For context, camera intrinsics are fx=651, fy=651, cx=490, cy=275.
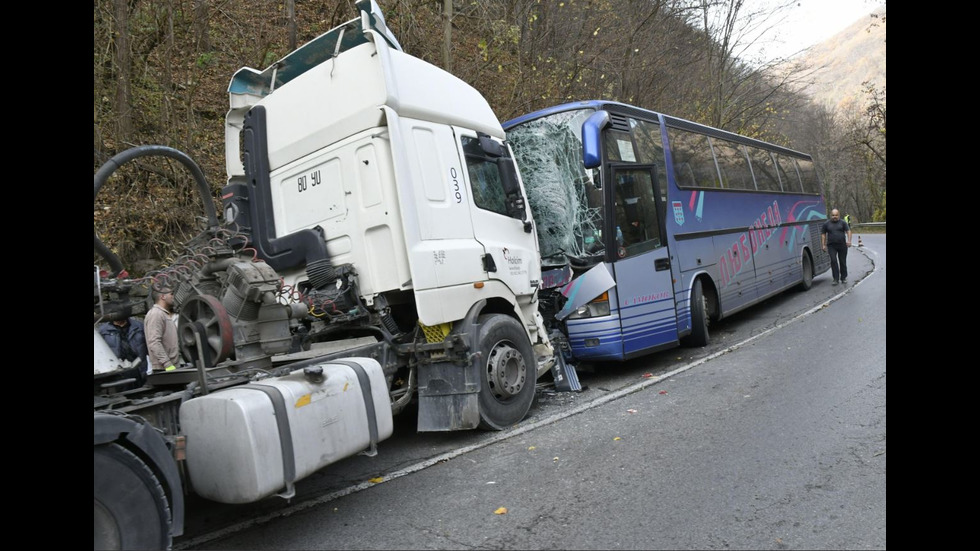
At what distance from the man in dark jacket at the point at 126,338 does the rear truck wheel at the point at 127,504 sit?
5.03 ft

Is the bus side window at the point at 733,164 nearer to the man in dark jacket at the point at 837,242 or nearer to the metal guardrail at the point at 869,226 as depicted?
the man in dark jacket at the point at 837,242

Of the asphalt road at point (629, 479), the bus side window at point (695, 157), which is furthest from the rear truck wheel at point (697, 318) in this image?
the asphalt road at point (629, 479)

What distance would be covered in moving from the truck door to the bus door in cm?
153

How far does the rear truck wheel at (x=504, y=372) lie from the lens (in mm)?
5565

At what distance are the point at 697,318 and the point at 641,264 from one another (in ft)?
5.32

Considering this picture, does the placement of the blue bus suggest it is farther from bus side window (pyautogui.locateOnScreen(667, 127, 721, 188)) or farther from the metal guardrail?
the metal guardrail

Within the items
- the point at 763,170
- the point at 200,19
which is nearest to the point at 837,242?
the point at 763,170

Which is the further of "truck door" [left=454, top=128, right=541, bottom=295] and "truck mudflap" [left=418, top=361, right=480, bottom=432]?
"truck door" [left=454, top=128, right=541, bottom=295]

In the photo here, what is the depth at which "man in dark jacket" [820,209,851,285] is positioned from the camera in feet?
49.3

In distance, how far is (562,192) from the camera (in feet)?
25.5

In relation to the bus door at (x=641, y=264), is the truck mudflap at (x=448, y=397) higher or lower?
lower

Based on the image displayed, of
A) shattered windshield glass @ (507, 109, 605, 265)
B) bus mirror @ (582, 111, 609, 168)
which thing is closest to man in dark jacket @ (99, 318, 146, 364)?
shattered windshield glass @ (507, 109, 605, 265)

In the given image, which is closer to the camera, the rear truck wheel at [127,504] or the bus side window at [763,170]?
the rear truck wheel at [127,504]
